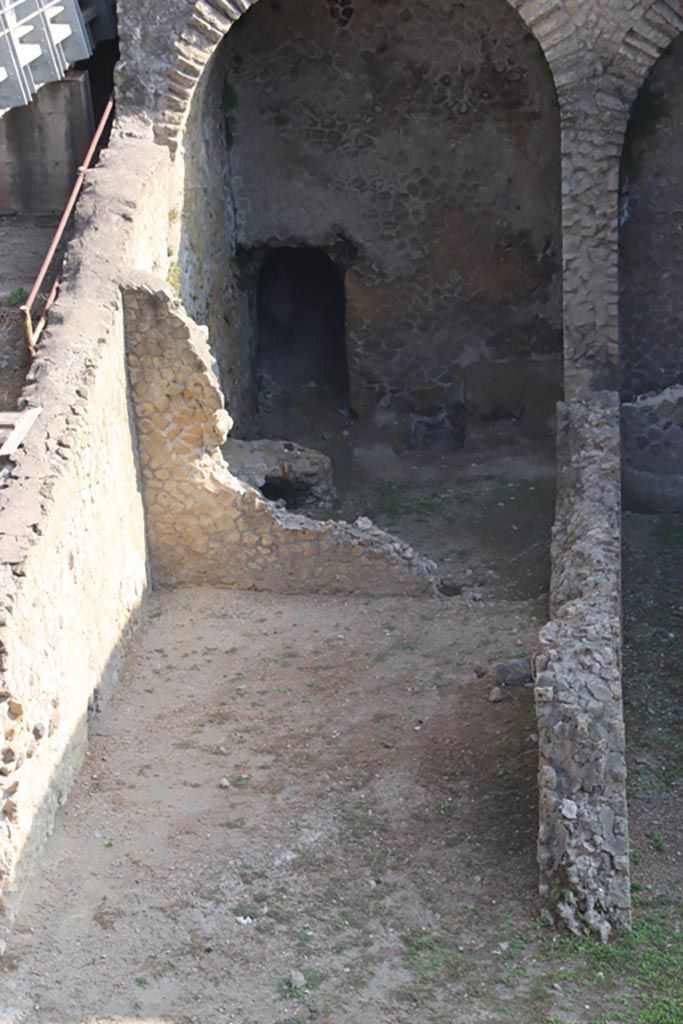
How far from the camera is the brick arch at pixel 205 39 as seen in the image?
1207 cm

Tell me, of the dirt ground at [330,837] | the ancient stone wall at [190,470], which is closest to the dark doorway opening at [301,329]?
the ancient stone wall at [190,470]

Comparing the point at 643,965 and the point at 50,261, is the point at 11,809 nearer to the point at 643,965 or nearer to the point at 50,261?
the point at 643,965

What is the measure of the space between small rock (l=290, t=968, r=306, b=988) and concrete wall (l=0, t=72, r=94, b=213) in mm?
7265

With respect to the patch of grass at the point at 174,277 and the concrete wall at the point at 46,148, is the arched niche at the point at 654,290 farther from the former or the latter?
the concrete wall at the point at 46,148

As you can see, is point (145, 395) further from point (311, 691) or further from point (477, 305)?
point (477, 305)

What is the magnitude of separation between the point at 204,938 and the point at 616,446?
5457 millimetres

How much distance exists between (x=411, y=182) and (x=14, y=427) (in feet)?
20.5

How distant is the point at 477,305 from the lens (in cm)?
1490

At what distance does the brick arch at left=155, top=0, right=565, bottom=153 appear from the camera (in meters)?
12.1

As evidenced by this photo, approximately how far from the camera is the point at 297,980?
24.1 ft

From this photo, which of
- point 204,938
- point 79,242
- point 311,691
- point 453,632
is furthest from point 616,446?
point 204,938

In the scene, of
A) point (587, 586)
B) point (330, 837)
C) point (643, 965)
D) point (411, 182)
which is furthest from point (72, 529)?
point (411, 182)

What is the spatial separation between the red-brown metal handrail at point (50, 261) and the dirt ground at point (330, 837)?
213 centimetres

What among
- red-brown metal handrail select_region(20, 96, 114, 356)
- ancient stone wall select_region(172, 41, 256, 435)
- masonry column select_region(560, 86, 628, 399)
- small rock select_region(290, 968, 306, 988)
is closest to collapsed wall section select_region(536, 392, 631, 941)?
small rock select_region(290, 968, 306, 988)
